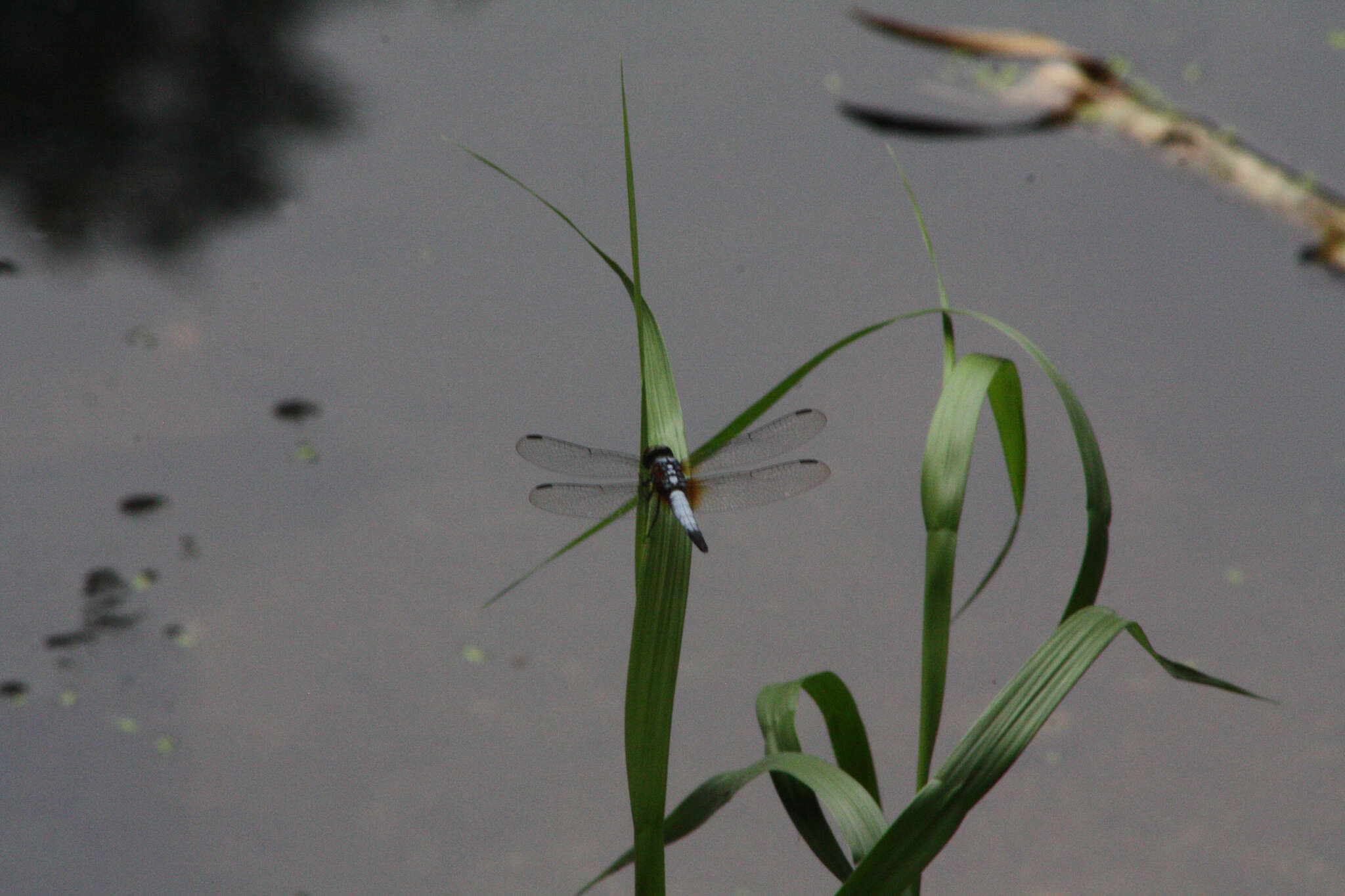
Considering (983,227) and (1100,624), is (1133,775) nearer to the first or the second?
(1100,624)

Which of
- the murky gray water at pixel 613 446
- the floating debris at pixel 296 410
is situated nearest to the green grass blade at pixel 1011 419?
the murky gray water at pixel 613 446

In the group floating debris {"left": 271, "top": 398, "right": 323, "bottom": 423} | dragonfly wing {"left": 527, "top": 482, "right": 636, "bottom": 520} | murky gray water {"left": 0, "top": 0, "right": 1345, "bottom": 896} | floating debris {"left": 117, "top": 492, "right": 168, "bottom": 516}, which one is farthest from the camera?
floating debris {"left": 271, "top": 398, "right": 323, "bottom": 423}

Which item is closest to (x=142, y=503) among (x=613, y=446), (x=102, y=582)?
(x=102, y=582)

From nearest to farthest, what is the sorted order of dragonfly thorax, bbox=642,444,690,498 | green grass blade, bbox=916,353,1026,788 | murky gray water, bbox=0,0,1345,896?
1. green grass blade, bbox=916,353,1026,788
2. dragonfly thorax, bbox=642,444,690,498
3. murky gray water, bbox=0,0,1345,896

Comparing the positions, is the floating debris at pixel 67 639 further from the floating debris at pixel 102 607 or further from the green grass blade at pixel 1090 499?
the green grass blade at pixel 1090 499

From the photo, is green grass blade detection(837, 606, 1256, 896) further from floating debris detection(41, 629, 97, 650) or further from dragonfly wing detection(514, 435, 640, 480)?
floating debris detection(41, 629, 97, 650)

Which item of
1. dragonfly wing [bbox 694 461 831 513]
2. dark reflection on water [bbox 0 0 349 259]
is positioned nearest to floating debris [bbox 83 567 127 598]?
dark reflection on water [bbox 0 0 349 259]

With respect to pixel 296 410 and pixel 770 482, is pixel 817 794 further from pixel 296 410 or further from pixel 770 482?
pixel 296 410

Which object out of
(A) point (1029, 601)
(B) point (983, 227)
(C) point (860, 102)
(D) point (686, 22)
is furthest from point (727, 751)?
(D) point (686, 22)
